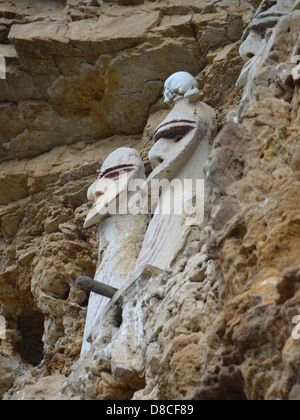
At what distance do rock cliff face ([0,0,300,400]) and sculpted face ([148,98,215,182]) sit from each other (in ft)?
1.04

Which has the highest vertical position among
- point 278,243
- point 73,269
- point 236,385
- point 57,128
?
point 57,128

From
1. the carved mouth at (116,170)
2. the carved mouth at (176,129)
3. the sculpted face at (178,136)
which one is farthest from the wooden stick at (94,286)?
the carved mouth at (116,170)

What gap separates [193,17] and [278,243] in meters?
4.97

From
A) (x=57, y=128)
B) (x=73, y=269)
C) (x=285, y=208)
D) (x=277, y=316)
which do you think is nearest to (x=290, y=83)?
(x=285, y=208)

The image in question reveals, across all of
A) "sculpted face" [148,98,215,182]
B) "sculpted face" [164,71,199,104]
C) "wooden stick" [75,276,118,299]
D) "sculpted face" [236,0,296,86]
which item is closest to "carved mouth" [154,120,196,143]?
"sculpted face" [148,98,215,182]

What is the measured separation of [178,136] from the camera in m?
5.10

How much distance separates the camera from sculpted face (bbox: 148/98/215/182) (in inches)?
191

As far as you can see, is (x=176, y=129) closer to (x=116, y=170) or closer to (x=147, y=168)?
(x=116, y=170)

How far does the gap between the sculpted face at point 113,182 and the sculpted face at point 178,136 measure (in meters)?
0.31

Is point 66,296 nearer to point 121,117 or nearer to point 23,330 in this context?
point 23,330

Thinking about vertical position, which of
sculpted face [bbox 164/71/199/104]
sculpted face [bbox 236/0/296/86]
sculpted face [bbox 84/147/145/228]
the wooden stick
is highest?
sculpted face [bbox 164/71/199/104]

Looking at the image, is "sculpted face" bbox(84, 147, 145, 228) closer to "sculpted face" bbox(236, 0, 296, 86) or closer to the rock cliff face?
the rock cliff face

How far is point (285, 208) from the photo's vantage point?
2625mm

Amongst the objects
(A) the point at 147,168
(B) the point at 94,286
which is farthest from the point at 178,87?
(B) the point at 94,286
